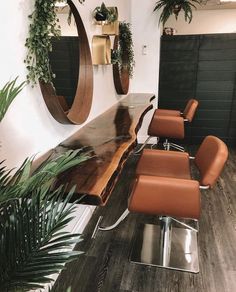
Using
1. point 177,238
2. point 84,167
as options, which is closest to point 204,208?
point 177,238

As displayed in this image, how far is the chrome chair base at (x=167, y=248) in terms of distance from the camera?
1.80 meters

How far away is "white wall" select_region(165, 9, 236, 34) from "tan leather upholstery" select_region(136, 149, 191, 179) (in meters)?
3.85

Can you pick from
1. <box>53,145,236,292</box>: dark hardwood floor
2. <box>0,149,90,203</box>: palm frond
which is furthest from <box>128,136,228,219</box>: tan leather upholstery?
<box>0,149,90,203</box>: palm frond

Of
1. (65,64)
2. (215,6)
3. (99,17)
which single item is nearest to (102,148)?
(65,64)

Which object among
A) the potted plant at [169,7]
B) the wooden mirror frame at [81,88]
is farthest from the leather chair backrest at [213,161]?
the potted plant at [169,7]

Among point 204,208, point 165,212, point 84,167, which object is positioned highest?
point 84,167

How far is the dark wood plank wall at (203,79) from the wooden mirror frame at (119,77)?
0.83m

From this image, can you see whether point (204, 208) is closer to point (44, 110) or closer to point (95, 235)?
point (95, 235)

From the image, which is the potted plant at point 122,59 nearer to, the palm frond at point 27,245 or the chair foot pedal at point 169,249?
the chair foot pedal at point 169,249

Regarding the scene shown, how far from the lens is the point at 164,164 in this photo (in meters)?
2.02

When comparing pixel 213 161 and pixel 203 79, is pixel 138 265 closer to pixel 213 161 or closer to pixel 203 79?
pixel 213 161

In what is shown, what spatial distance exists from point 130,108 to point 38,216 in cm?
230

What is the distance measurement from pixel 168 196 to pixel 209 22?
482 centimetres

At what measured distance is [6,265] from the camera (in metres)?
0.62
